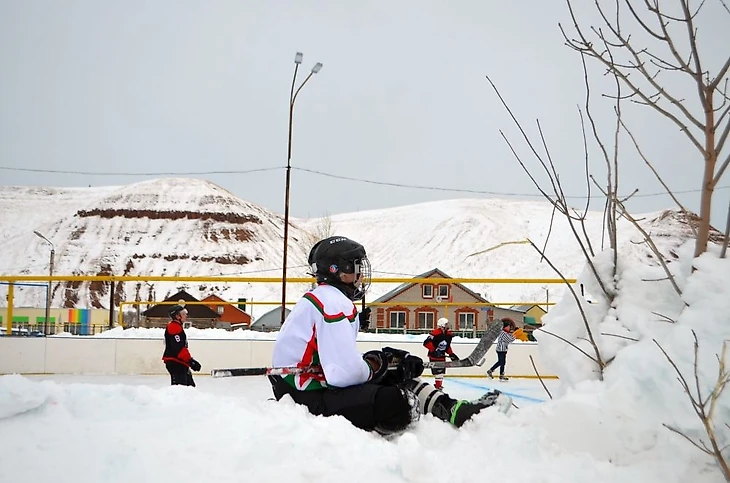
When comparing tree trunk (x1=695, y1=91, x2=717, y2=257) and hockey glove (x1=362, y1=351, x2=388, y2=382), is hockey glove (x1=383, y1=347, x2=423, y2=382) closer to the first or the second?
hockey glove (x1=362, y1=351, x2=388, y2=382)

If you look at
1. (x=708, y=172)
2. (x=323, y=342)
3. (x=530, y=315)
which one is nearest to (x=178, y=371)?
(x=323, y=342)

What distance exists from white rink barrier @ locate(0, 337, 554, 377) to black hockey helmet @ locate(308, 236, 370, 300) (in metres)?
9.84

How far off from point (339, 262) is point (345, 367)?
2.21 feet

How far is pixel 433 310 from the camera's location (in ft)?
61.9

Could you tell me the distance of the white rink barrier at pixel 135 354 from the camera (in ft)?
44.9

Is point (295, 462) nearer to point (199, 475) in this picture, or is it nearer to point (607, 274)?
point (199, 475)

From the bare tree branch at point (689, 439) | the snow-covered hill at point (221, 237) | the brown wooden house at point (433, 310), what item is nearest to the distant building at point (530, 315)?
the brown wooden house at point (433, 310)

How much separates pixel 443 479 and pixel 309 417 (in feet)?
2.53

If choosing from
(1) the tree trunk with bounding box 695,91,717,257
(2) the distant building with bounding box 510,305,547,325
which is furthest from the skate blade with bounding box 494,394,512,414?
(2) the distant building with bounding box 510,305,547,325

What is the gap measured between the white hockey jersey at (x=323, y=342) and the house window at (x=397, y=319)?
17.2m

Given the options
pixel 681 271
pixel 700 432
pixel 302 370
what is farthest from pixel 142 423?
pixel 681 271

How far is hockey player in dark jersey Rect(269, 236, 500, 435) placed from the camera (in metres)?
3.37

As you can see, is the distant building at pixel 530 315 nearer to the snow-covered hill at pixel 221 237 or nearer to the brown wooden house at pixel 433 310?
the brown wooden house at pixel 433 310

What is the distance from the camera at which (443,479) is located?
239 centimetres
